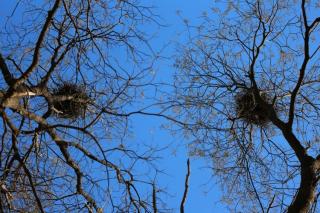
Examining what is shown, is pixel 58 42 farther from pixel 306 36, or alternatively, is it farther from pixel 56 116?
pixel 306 36

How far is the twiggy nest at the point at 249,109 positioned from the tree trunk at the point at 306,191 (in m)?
1.43

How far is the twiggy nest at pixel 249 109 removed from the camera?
564 cm

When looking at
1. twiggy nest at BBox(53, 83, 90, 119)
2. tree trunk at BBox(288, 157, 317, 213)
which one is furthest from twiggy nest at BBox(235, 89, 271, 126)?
twiggy nest at BBox(53, 83, 90, 119)

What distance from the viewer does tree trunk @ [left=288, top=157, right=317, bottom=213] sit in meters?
3.88

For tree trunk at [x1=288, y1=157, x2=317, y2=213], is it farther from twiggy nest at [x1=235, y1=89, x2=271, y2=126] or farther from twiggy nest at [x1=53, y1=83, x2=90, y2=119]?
twiggy nest at [x1=53, y1=83, x2=90, y2=119]

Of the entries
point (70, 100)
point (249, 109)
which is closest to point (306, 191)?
point (249, 109)

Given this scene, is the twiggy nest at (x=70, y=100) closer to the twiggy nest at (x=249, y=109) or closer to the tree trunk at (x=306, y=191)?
the twiggy nest at (x=249, y=109)

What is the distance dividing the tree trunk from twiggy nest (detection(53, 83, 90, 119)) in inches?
92.3

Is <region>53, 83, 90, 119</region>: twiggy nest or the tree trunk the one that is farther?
<region>53, 83, 90, 119</region>: twiggy nest

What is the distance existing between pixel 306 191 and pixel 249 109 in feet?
5.81

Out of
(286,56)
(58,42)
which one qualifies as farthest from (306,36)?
(58,42)

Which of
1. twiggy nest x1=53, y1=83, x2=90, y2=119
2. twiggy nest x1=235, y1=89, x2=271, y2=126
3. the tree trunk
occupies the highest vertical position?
twiggy nest x1=53, y1=83, x2=90, y2=119

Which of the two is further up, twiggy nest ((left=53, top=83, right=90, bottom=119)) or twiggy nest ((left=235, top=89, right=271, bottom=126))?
twiggy nest ((left=53, top=83, right=90, bottom=119))

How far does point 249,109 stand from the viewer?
5.64m
